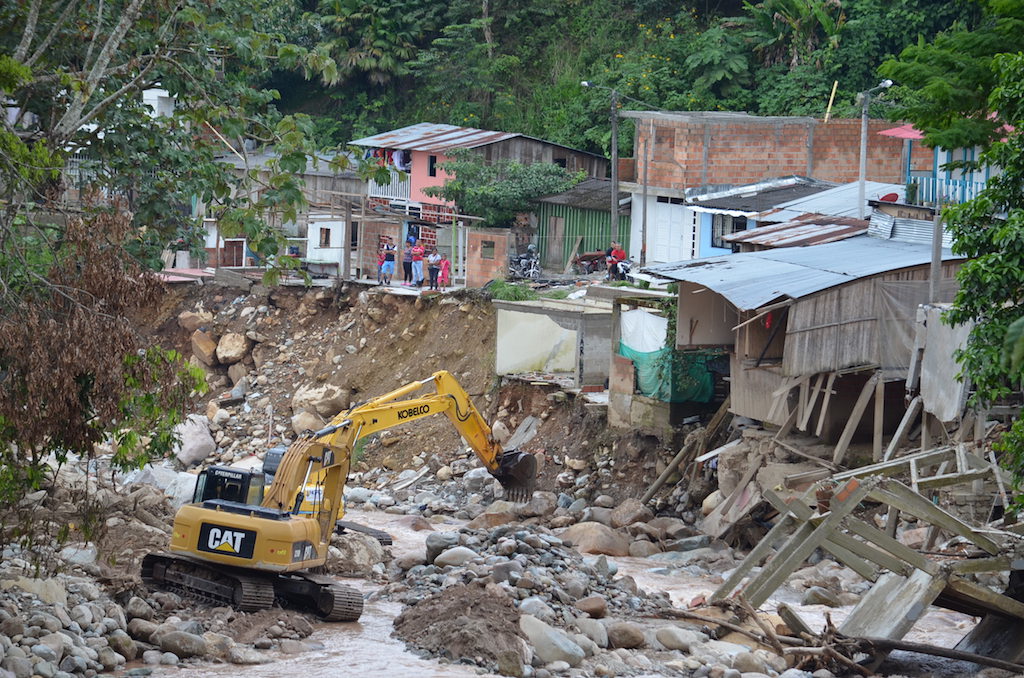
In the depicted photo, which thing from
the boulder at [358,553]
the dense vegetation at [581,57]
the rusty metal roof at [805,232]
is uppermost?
the dense vegetation at [581,57]

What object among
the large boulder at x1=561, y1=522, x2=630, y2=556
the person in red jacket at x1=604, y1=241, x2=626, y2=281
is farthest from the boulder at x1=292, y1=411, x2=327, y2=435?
the large boulder at x1=561, y1=522, x2=630, y2=556

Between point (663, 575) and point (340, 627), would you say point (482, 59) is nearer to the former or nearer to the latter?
point (663, 575)

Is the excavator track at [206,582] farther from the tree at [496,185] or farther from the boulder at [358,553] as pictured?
the tree at [496,185]

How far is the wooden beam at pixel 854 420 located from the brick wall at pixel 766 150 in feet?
48.9

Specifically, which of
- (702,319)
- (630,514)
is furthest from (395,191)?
(630,514)

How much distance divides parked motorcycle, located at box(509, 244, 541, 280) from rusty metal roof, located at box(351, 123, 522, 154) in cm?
477

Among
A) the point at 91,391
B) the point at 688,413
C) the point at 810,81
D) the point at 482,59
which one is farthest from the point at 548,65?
the point at 91,391

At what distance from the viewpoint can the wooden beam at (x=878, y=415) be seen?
61.1 ft

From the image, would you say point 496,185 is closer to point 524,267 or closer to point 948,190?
point 524,267

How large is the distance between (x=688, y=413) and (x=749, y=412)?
2.80 meters

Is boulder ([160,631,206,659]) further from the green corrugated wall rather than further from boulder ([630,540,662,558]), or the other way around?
the green corrugated wall

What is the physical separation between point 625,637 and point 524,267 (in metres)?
20.9

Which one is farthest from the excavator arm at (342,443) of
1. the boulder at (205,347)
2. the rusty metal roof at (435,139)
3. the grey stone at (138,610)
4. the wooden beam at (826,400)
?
the rusty metal roof at (435,139)

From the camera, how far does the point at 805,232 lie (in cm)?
2452
